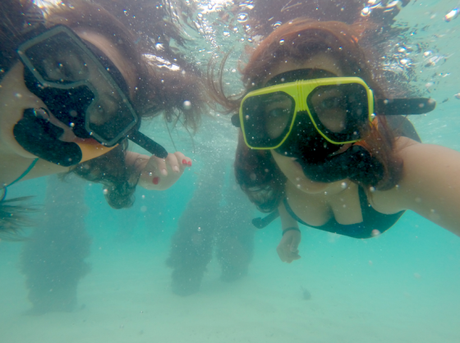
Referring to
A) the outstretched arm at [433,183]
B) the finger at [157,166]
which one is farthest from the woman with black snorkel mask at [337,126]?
the finger at [157,166]

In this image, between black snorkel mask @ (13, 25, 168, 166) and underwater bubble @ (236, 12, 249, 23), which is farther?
underwater bubble @ (236, 12, 249, 23)

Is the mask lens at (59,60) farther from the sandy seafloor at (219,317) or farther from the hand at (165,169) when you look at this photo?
the sandy seafloor at (219,317)

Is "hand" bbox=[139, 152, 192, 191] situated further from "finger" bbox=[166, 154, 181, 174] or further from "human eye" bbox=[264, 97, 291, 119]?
"human eye" bbox=[264, 97, 291, 119]

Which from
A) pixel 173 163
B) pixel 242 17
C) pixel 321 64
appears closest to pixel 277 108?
pixel 321 64

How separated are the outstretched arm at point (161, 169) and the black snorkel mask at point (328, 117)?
4.67 feet

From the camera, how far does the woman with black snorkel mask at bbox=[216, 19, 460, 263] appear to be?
6.44ft

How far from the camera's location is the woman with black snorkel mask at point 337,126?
1962 mm

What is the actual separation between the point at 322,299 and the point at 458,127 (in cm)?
1817

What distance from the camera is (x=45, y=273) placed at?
53.4 feet

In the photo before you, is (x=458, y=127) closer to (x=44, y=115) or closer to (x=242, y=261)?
(x=242, y=261)

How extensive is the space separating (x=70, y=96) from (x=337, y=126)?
7.71 feet

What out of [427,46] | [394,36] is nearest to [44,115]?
[394,36]

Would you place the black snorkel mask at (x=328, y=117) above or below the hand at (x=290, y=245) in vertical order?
above

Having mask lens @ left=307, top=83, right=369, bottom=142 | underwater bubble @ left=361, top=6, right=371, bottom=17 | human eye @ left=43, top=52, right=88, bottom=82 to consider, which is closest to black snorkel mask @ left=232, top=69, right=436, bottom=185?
mask lens @ left=307, top=83, right=369, bottom=142
